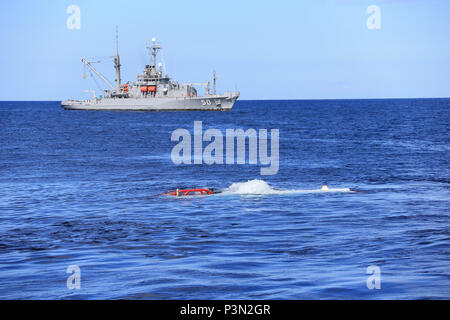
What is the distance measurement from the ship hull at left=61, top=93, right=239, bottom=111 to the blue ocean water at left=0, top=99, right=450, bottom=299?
11106 cm

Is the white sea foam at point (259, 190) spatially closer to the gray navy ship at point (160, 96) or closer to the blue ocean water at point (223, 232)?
the blue ocean water at point (223, 232)

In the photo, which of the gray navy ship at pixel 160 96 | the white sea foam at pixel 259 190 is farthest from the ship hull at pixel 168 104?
the white sea foam at pixel 259 190

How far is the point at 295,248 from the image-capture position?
19672mm

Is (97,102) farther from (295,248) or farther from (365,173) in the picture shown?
(295,248)

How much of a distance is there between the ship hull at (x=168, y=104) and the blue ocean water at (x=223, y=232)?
111059 millimetres

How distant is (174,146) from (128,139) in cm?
1173

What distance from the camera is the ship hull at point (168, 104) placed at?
157500mm

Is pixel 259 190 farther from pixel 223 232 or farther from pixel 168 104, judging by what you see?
pixel 168 104

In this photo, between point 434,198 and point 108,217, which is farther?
point 434,198

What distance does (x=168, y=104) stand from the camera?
6220 inches

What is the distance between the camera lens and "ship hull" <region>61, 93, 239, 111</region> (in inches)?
6201

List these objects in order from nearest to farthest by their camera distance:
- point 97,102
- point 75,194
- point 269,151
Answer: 1. point 75,194
2. point 269,151
3. point 97,102

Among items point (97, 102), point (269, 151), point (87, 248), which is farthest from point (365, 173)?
point (97, 102)

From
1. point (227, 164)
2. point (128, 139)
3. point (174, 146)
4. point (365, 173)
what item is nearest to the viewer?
point (365, 173)
